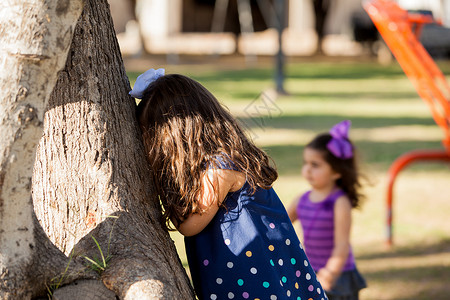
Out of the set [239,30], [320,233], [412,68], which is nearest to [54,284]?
[320,233]

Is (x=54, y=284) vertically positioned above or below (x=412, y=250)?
above

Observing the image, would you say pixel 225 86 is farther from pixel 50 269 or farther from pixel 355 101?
pixel 50 269

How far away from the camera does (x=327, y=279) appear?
3.13 meters

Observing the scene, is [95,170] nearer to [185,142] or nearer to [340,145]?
[185,142]

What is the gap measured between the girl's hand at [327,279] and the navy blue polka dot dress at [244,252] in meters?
1.01

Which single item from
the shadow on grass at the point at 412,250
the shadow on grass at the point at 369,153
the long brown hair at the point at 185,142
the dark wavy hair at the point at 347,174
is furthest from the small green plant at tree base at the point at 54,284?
the shadow on grass at the point at 369,153

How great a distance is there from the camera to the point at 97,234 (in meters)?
1.96

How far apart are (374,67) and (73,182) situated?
19.2 metres

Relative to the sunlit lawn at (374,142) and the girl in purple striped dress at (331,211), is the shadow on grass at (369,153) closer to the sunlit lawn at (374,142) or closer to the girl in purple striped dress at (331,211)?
the sunlit lawn at (374,142)

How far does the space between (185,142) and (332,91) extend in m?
13.3

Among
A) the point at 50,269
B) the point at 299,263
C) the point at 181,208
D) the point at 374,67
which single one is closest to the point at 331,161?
the point at 299,263

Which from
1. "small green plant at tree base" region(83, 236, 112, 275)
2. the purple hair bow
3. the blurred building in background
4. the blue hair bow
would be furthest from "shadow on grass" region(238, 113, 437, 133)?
the blurred building in background

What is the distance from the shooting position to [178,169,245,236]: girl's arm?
2.04 meters

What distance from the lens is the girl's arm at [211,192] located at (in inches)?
80.3
